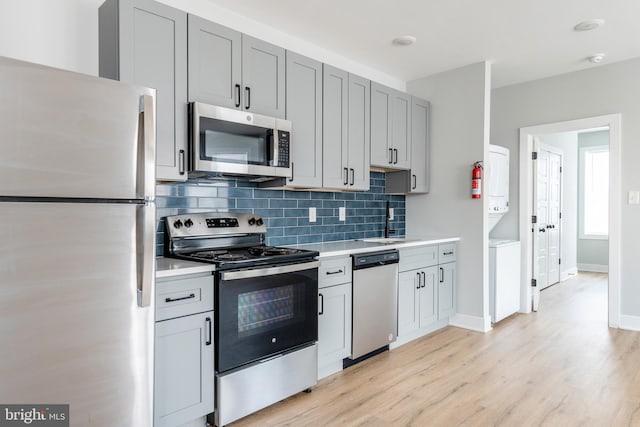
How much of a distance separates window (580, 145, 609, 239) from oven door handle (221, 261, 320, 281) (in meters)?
6.85

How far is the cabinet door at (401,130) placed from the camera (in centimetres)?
401

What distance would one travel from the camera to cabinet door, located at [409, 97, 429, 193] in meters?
4.25

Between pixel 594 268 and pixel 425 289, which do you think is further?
pixel 594 268

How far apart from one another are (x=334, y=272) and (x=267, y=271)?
0.70m

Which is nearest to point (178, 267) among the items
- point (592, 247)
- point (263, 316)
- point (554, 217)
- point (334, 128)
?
point (263, 316)

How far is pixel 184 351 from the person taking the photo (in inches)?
82.9

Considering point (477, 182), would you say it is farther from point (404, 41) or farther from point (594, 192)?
point (594, 192)

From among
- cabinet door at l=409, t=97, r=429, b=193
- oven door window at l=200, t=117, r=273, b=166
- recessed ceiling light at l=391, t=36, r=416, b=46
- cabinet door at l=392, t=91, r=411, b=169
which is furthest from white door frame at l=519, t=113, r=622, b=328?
oven door window at l=200, t=117, r=273, b=166

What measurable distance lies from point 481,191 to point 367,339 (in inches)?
75.0

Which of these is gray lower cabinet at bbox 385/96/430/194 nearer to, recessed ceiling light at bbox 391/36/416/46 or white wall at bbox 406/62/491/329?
white wall at bbox 406/62/491/329

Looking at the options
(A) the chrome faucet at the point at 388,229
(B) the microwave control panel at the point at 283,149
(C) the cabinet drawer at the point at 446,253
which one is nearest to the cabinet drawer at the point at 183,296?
(B) the microwave control panel at the point at 283,149

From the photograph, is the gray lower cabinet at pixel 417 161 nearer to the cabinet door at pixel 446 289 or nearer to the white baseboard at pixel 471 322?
the cabinet door at pixel 446 289

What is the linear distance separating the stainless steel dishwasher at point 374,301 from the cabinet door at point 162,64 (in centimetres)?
151

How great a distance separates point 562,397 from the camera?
263 centimetres
